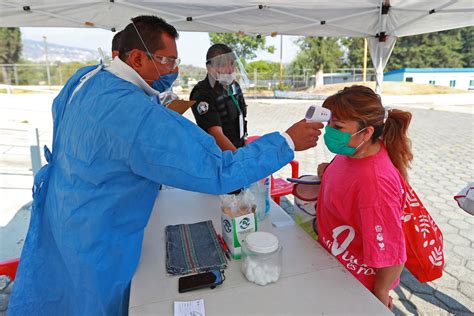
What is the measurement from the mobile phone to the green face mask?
70cm

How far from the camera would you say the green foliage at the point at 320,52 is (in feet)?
95.5

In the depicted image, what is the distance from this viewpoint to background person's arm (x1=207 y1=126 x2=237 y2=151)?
2.45 m

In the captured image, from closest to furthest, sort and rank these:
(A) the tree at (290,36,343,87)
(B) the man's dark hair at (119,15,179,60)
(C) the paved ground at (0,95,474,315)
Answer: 1. (B) the man's dark hair at (119,15,179,60)
2. (C) the paved ground at (0,95,474,315)
3. (A) the tree at (290,36,343,87)

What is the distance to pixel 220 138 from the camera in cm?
248

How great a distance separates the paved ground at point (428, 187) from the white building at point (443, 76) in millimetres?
20503

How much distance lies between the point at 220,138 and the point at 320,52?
2908cm

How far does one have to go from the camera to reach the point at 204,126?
2.53 meters

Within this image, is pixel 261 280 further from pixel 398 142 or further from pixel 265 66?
pixel 265 66

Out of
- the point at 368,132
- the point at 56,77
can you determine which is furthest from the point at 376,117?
the point at 56,77

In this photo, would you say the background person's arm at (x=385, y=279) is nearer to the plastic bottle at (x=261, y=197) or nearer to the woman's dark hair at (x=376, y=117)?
the woman's dark hair at (x=376, y=117)

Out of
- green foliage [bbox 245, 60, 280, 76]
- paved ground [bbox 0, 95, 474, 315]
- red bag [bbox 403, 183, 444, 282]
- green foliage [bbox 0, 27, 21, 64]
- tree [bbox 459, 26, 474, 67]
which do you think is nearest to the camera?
red bag [bbox 403, 183, 444, 282]

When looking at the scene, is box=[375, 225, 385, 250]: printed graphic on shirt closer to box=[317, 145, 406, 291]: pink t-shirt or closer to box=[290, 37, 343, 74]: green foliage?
box=[317, 145, 406, 291]: pink t-shirt

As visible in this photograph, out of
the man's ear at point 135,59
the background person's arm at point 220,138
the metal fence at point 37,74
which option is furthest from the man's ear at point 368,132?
the metal fence at point 37,74

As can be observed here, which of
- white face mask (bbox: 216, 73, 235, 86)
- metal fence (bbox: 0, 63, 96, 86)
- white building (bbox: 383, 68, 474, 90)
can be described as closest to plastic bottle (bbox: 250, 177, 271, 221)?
white face mask (bbox: 216, 73, 235, 86)
